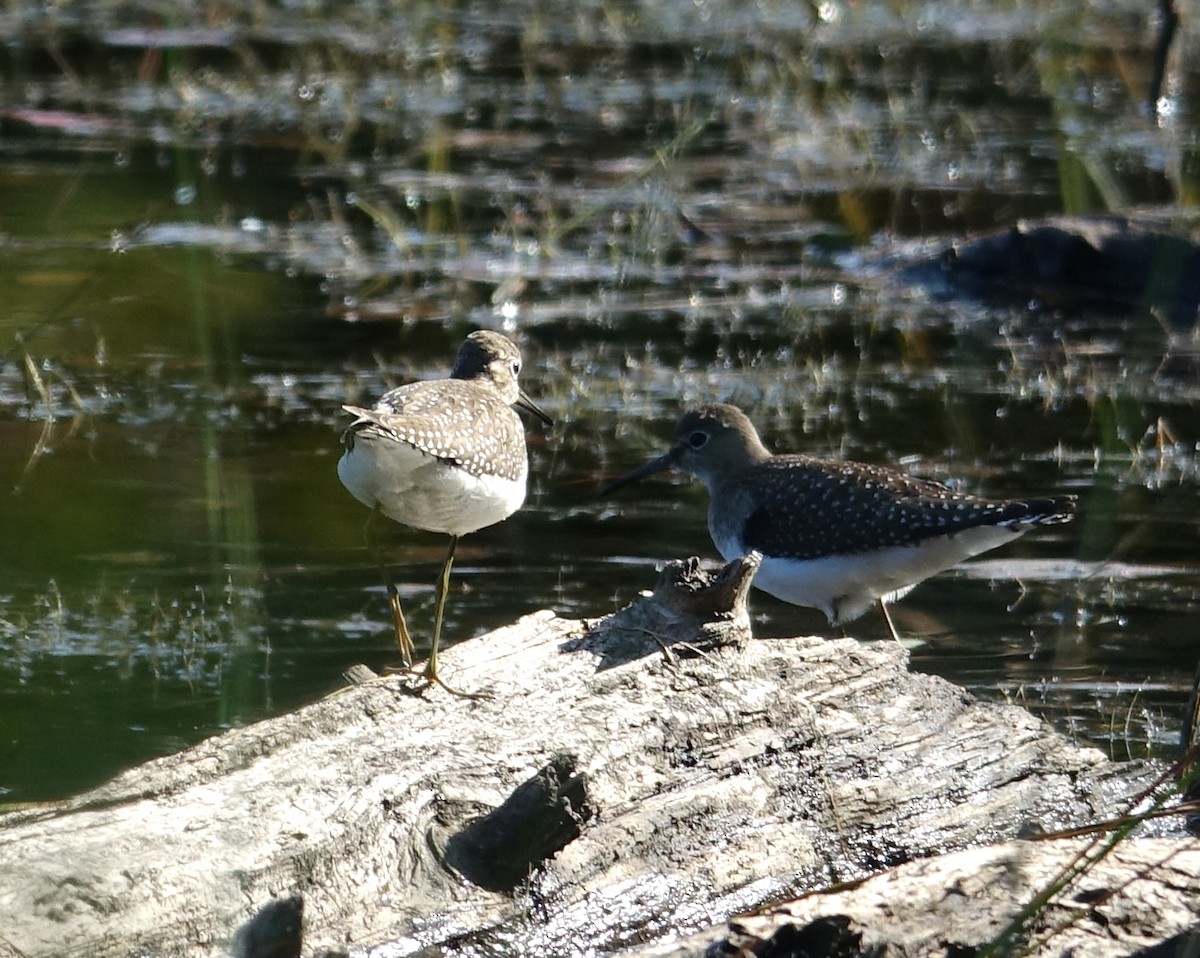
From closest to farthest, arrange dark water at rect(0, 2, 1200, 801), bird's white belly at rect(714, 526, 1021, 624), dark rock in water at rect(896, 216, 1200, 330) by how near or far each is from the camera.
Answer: dark water at rect(0, 2, 1200, 801) < bird's white belly at rect(714, 526, 1021, 624) < dark rock in water at rect(896, 216, 1200, 330)

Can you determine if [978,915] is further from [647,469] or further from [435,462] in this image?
[647,469]

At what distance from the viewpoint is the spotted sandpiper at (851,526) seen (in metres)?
5.61

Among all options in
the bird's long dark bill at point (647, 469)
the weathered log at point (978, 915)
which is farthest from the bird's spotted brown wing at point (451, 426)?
the weathered log at point (978, 915)

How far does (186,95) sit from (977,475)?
6.09m

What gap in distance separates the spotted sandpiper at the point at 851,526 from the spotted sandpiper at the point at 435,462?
1.04 metres

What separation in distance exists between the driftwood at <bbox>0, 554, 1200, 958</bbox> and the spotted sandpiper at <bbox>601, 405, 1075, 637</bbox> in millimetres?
1057

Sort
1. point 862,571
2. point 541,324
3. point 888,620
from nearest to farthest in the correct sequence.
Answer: point 862,571 → point 888,620 → point 541,324

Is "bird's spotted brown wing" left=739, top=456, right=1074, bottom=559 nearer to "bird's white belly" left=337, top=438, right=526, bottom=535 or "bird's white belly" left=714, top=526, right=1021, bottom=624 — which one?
"bird's white belly" left=714, top=526, right=1021, bottom=624

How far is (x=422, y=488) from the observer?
15.0 ft

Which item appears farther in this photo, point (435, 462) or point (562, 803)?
point (435, 462)

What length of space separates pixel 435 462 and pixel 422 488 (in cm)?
9

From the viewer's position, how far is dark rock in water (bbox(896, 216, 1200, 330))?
360 inches

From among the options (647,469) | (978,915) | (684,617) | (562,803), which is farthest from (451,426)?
(647,469)

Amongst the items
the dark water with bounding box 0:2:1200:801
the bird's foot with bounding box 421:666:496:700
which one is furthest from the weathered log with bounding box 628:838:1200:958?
the bird's foot with bounding box 421:666:496:700
